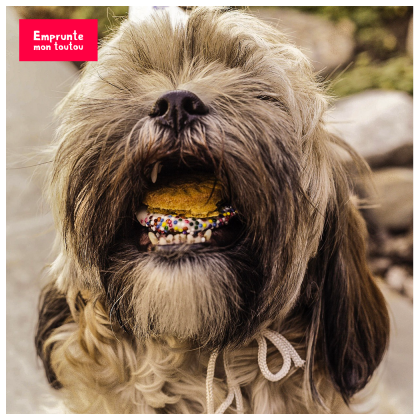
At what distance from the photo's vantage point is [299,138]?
1.26m

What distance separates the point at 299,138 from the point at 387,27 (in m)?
1.43

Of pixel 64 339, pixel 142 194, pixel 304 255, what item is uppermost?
pixel 142 194

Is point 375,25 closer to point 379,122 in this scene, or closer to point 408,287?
point 379,122

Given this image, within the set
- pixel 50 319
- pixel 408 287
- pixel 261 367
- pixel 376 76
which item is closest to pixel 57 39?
pixel 50 319

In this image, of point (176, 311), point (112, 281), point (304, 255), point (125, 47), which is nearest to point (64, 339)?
point (112, 281)

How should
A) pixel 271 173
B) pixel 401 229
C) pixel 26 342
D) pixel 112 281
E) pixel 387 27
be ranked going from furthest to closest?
pixel 401 229 → pixel 387 27 → pixel 26 342 → pixel 112 281 → pixel 271 173

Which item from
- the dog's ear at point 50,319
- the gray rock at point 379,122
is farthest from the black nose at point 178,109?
the gray rock at point 379,122

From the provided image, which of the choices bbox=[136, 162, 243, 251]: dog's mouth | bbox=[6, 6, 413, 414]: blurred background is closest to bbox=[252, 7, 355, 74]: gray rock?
bbox=[6, 6, 413, 414]: blurred background

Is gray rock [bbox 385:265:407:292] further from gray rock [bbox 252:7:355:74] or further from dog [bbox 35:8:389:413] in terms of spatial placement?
gray rock [bbox 252:7:355:74]

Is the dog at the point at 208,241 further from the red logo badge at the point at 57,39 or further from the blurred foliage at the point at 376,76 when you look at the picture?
the blurred foliage at the point at 376,76

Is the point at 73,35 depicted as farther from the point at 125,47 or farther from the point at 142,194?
the point at 142,194

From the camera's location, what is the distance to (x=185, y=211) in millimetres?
1170

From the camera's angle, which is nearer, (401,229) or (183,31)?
(183,31)

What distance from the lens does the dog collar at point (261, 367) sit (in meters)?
1.35
